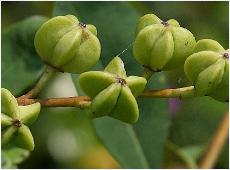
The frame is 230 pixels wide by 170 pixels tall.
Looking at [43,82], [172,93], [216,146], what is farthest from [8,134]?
[216,146]

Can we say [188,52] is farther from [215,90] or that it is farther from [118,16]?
[118,16]

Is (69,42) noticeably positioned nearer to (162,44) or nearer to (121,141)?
(162,44)

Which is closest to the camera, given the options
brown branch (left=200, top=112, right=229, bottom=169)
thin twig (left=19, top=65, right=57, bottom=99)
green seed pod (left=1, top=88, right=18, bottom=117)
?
green seed pod (left=1, top=88, right=18, bottom=117)

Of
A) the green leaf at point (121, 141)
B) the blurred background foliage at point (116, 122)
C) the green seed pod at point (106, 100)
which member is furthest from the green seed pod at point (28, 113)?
the green leaf at point (121, 141)

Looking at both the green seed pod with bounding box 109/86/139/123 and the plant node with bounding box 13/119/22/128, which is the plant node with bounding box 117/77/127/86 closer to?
the green seed pod with bounding box 109/86/139/123

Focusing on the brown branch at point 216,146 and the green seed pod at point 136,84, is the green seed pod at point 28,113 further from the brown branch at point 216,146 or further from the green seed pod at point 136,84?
the brown branch at point 216,146

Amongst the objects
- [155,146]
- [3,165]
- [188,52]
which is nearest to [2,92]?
[188,52]

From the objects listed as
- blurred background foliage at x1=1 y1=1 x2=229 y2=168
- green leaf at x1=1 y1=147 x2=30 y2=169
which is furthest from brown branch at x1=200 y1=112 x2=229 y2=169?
green leaf at x1=1 y1=147 x2=30 y2=169
